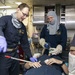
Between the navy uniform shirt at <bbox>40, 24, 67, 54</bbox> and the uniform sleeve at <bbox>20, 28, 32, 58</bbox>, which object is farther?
the navy uniform shirt at <bbox>40, 24, 67, 54</bbox>

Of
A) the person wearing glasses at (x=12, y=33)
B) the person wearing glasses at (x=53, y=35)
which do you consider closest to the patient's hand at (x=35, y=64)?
the person wearing glasses at (x=12, y=33)

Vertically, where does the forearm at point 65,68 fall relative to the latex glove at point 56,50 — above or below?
below

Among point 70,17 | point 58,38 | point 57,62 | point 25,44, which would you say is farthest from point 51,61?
point 70,17

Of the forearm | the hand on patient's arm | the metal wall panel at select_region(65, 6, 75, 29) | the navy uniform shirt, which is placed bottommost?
the forearm

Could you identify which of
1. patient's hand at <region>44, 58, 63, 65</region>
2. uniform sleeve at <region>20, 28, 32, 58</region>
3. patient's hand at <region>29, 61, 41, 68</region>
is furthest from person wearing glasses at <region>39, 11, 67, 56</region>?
patient's hand at <region>29, 61, 41, 68</region>

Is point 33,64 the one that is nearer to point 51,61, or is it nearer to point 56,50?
point 51,61

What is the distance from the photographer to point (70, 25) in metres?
4.21

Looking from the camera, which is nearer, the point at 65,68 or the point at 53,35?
the point at 65,68

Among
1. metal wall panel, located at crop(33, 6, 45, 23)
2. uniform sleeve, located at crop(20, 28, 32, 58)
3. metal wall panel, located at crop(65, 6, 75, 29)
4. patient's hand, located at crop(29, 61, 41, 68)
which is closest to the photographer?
patient's hand, located at crop(29, 61, 41, 68)

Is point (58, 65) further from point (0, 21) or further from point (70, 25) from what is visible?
point (70, 25)

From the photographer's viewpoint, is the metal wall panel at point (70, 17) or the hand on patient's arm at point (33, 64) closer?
the hand on patient's arm at point (33, 64)

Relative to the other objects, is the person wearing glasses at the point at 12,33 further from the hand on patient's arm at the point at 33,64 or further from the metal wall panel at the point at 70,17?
the metal wall panel at the point at 70,17

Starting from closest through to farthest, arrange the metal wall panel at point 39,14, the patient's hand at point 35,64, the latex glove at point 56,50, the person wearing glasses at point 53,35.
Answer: the patient's hand at point 35,64 < the latex glove at point 56,50 < the person wearing glasses at point 53,35 < the metal wall panel at point 39,14

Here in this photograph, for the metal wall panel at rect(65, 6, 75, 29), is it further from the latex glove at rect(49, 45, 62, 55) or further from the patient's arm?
the patient's arm
